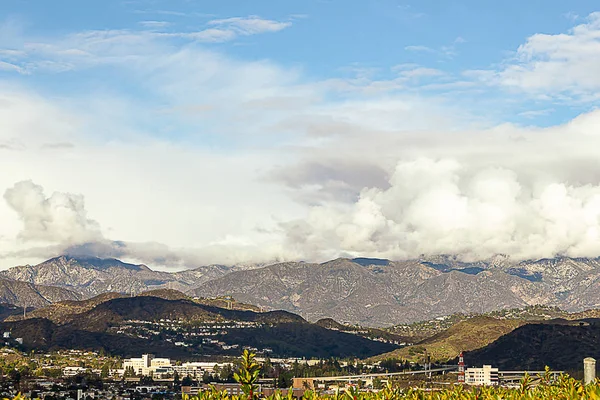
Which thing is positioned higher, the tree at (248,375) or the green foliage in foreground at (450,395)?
the tree at (248,375)

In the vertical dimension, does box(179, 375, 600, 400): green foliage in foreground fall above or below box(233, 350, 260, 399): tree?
below

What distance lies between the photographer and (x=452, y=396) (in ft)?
186

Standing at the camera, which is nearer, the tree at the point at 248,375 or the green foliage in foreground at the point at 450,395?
the tree at the point at 248,375

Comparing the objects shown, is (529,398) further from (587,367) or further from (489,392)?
(587,367)

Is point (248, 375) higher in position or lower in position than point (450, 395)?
higher

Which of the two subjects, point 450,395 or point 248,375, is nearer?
point 248,375

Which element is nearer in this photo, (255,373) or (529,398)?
(255,373)

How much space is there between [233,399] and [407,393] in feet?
46.5

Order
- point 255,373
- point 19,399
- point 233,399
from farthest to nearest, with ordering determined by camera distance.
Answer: point 233,399 → point 255,373 → point 19,399

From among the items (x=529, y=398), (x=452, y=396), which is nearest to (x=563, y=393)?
(x=529, y=398)

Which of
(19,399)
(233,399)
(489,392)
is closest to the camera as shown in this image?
(19,399)

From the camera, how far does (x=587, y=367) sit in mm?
70562

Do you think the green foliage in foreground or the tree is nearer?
the tree

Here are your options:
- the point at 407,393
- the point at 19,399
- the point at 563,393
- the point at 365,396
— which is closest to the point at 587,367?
the point at 563,393
